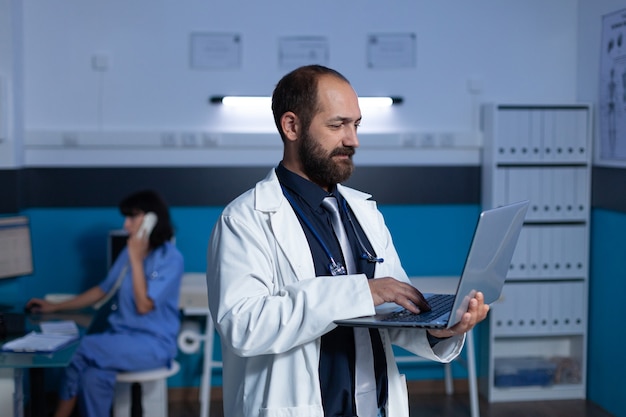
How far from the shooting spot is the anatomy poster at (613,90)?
4.10 metres

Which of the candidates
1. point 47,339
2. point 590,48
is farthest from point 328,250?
point 590,48

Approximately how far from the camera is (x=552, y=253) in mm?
4539

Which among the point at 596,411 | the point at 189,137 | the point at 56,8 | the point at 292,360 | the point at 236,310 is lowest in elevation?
the point at 596,411

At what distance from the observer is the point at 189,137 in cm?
441

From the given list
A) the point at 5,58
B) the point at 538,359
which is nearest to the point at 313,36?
the point at 5,58

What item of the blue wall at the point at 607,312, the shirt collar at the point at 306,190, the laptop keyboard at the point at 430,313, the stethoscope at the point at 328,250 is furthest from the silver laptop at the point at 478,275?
the blue wall at the point at 607,312

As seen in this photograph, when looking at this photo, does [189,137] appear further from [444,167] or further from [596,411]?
[596,411]

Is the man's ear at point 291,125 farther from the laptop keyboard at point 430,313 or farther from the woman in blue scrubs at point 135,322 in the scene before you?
the woman in blue scrubs at point 135,322

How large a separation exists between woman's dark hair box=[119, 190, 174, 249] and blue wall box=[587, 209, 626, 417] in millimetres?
2268

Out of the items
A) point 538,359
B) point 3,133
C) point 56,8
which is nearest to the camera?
point 3,133

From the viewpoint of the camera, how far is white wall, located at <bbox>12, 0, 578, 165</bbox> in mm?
4371

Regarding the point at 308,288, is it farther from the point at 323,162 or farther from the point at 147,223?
the point at 147,223

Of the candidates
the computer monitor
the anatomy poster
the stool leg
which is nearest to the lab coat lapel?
the stool leg

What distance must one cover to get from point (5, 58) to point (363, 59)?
184 centimetres
